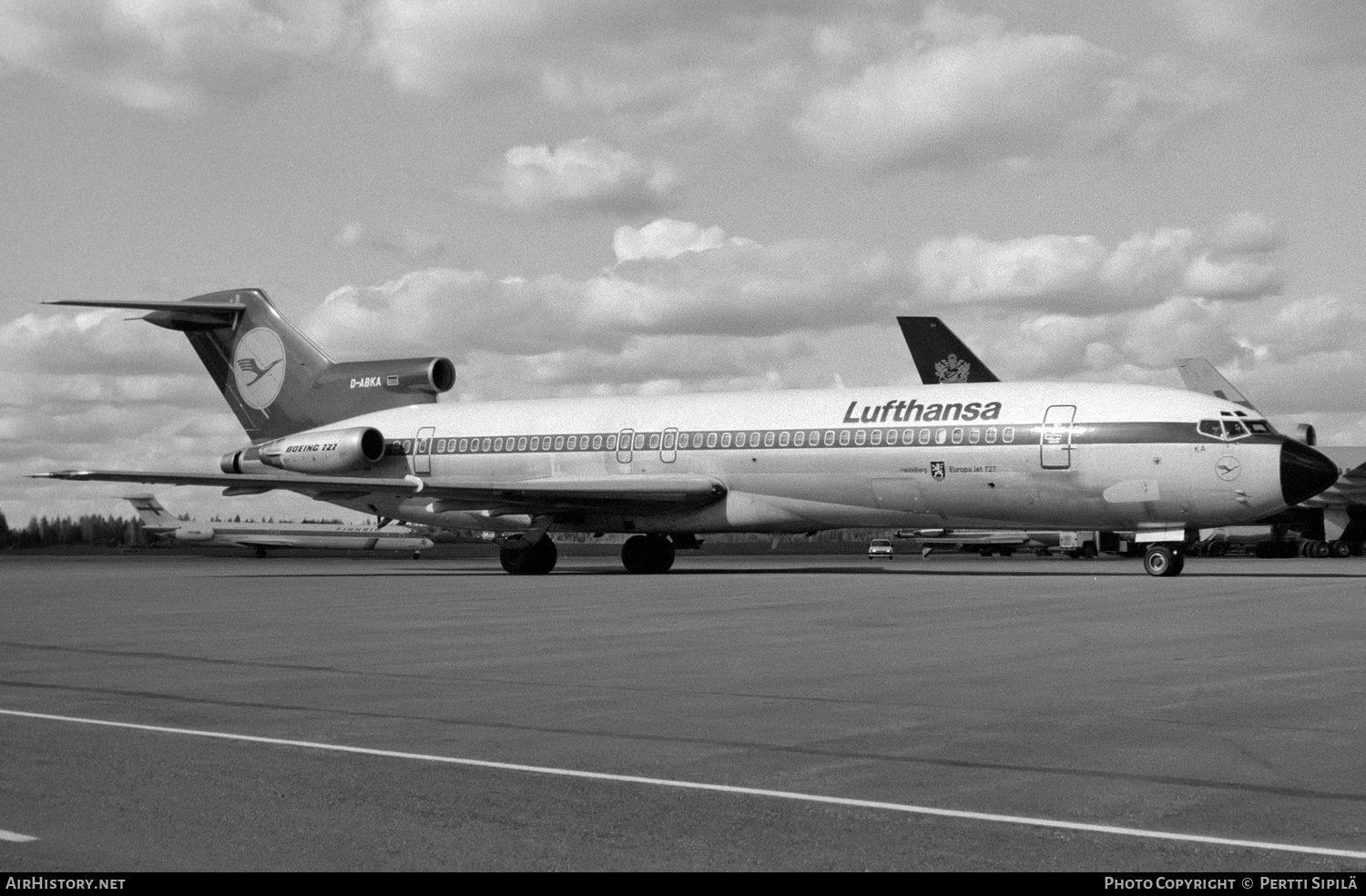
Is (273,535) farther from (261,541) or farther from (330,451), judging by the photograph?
(330,451)

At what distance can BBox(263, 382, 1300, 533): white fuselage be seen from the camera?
2889cm

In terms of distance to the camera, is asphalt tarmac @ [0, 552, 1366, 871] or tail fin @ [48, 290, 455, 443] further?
tail fin @ [48, 290, 455, 443]

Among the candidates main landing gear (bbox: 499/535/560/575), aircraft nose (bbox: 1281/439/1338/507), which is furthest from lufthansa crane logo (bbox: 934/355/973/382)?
aircraft nose (bbox: 1281/439/1338/507)

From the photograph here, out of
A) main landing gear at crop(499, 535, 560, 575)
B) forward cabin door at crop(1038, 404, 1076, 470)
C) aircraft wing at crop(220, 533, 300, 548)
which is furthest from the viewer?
aircraft wing at crop(220, 533, 300, 548)

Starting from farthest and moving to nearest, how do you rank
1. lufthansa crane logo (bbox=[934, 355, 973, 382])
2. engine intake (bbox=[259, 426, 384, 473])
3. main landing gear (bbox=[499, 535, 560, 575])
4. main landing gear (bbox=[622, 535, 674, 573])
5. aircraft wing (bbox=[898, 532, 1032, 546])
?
aircraft wing (bbox=[898, 532, 1032, 546]), lufthansa crane logo (bbox=[934, 355, 973, 382]), engine intake (bbox=[259, 426, 384, 473]), main landing gear (bbox=[622, 535, 674, 573]), main landing gear (bbox=[499, 535, 560, 575])

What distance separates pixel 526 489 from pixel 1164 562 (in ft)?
48.1

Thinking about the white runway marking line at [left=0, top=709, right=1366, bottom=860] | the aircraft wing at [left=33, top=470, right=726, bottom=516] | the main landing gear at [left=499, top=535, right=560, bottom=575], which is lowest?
the white runway marking line at [left=0, top=709, right=1366, bottom=860]

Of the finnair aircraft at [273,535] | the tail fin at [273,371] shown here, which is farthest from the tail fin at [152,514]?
the tail fin at [273,371]

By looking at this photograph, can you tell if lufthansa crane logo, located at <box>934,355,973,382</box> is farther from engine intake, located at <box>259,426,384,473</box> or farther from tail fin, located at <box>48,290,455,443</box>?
engine intake, located at <box>259,426,384,473</box>

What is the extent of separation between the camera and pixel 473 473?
3956 cm

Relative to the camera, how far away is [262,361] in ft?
145

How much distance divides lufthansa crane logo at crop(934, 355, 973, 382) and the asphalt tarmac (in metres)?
43.3

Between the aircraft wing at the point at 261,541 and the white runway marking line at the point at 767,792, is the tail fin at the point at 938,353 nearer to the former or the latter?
the aircraft wing at the point at 261,541

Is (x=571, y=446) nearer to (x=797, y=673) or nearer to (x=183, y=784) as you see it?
(x=797, y=673)
